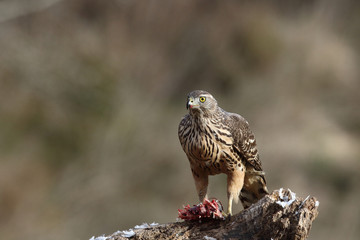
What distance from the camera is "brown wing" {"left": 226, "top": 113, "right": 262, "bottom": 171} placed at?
16.7ft

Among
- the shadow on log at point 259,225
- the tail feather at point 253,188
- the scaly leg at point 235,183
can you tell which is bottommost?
the shadow on log at point 259,225

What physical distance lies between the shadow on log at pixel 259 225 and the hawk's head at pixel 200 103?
3.32ft

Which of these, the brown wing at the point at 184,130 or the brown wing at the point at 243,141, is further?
the brown wing at the point at 243,141

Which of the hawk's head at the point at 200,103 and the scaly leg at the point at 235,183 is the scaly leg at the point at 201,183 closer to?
the scaly leg at the point at 235,183

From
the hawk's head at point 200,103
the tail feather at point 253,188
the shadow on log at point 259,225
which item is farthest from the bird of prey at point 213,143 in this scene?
the shadow on log at point 259,225

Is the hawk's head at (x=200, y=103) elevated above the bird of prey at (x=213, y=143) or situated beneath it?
elevated above

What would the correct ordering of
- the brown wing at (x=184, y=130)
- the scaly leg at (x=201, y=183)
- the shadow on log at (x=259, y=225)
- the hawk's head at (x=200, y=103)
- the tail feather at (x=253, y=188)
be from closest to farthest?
the shadow on log at (x=259, y=225), the hawk's head at (x=200, y=103), the brown wing at (x=184, y=130), the scaly leg at (x=201, y=183), the tail feather at (x=253, y=188)

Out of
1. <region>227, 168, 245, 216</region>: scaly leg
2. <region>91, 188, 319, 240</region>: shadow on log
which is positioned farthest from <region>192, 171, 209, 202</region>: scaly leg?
<region>91, 188, 319, 240</region>: shadow on log

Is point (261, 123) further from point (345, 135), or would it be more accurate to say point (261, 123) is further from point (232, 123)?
point (232, 123)

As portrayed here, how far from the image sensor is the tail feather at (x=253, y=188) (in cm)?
546

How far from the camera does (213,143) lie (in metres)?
4.86

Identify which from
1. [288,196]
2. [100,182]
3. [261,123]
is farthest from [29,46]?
[288,196]

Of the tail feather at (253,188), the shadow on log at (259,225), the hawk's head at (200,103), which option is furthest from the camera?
the tail feather at (253,188)

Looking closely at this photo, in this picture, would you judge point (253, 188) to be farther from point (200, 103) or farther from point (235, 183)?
point (200, 103)
